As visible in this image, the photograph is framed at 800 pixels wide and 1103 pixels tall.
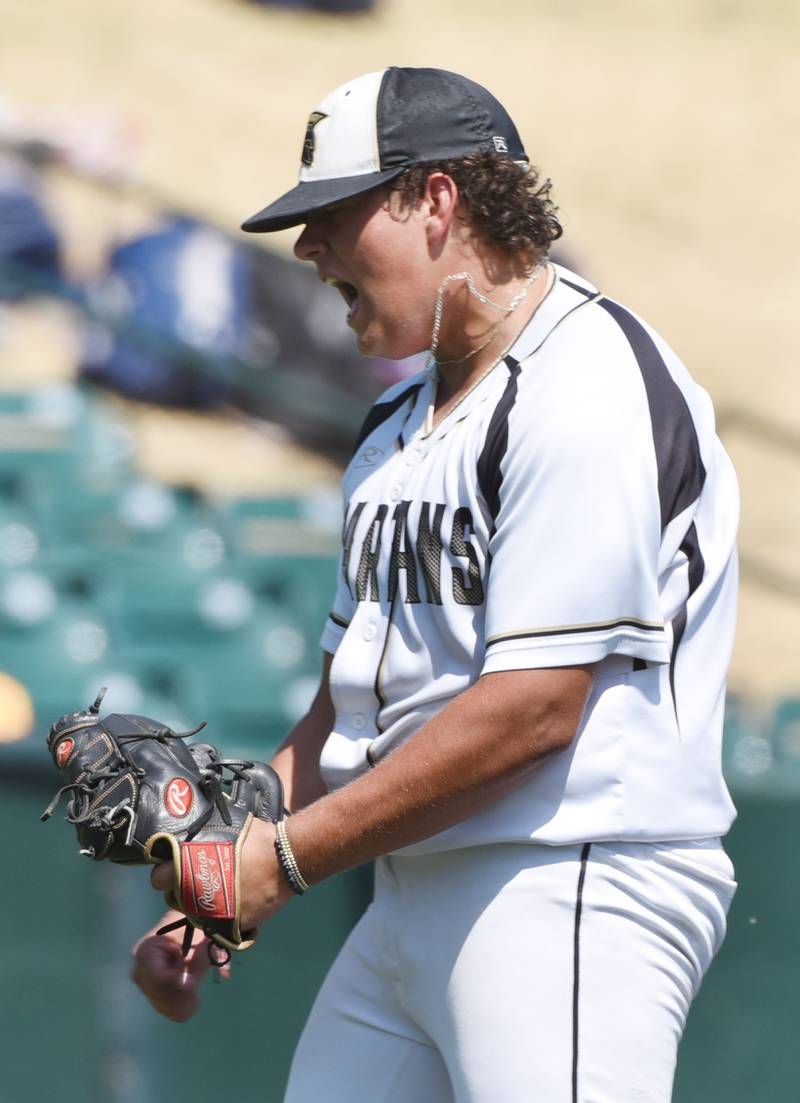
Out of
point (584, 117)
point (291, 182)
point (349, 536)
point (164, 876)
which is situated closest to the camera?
point (164, 876)

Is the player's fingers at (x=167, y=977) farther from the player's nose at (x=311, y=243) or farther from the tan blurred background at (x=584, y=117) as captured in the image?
the tan blurred background at (x=584, y=117)

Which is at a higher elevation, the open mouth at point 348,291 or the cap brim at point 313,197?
the cap brim at point 313,197

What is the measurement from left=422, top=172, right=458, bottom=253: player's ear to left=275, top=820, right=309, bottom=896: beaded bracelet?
29.1 inches

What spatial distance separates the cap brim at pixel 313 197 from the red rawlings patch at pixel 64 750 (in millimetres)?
689

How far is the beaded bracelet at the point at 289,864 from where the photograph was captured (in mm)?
1711

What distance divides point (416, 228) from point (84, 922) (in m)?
2.06

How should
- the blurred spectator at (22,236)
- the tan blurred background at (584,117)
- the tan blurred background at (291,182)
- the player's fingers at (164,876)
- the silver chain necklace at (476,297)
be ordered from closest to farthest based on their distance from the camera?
the player's fingers at (164,876), the silver chain necklace at (476,297), the tan blurred background at (291,182), the blurred spectator at (22,236), the tan blurred background at (584,117)

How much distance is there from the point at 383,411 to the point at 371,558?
0.31m

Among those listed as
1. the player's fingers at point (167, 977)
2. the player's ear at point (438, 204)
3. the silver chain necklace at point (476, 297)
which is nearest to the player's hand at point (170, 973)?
the player's fingers at point (167, 977)

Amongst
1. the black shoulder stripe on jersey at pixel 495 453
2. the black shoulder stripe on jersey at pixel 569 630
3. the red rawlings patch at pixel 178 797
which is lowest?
the red rawlings patch at pixel 178 797

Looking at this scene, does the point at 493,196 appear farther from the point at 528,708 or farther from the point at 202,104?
the point at 202,104

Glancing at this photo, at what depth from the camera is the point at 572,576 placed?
1.63 metres

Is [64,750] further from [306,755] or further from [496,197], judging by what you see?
[496,197]

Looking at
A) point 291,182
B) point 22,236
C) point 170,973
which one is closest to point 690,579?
point 170,973
